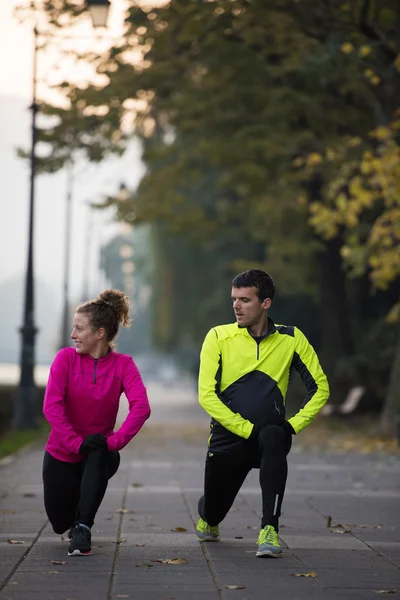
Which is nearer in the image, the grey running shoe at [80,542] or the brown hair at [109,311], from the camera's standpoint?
the grey running shoe at [80,542]

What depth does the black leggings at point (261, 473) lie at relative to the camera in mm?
7145

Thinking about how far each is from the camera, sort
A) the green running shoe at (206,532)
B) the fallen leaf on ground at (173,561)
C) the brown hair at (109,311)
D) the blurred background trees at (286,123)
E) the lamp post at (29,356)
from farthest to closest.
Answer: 1. the lamp post at (29,356)
2. the blurred background trees at (286,123)
3. the green running shoe at (206,532)
4. the brown hair at (109,311)
5. the fallen leaf on ground at (173,561)

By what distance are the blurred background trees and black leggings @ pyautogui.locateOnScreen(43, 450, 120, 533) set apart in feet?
37.7

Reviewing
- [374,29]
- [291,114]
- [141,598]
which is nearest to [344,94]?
[291,114]

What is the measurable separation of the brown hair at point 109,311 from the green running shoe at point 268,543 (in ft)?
4.70

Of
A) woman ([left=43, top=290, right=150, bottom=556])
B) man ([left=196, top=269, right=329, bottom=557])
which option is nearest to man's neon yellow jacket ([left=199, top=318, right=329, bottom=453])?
man ([left=196, top=269, right=329, bottom=557])

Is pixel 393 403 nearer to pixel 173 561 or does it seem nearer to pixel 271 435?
pixel 271 435

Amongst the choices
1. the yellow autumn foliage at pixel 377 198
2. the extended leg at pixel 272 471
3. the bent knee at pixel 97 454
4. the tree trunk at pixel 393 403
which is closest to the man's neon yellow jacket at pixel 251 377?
the extended leg at pixel 272 471

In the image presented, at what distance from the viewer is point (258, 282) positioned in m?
7.30

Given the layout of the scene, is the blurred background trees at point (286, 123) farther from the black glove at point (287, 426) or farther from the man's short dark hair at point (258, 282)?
the black glove at point (287, 426)

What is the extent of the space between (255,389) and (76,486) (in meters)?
1.22

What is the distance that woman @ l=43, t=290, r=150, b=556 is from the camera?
7.18 metres

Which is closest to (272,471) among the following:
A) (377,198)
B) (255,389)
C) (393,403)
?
(255,389)

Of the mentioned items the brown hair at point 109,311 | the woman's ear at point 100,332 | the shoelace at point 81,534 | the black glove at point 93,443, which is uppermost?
the brown hair at point 109,311
